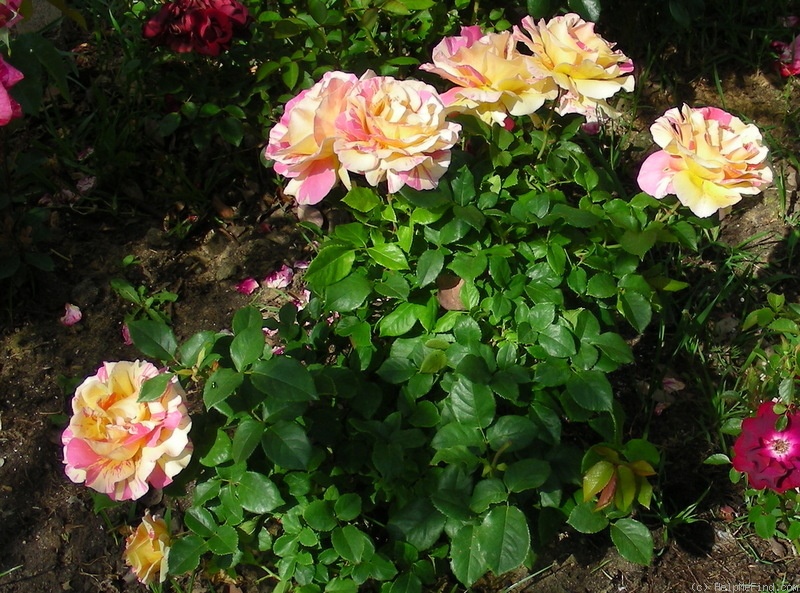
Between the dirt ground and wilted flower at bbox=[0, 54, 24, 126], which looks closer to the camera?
wilted flower at bbox=[0, 54, 24, 126]

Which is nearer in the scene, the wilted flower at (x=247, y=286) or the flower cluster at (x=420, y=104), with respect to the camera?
the flower cluster at (x=420, y=104)

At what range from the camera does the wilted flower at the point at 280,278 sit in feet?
7.52

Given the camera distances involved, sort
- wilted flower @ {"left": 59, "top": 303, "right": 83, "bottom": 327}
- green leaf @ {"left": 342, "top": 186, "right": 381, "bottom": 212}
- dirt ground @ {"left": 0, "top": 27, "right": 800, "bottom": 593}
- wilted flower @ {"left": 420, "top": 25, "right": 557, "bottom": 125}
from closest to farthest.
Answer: wilted flower @ {"left": 420, "top": 25, "right": 557, "bottom": 125} < green leaf @ {"left": 342, "top": 186, "right": 381, "bottom": 212} < dirt ground @ {"left": 0, "top": 27, "right": 800, "bottom": 593} < wilted flower @ {"left": 59, "top": 303, "right": 83, "bottom": 327}

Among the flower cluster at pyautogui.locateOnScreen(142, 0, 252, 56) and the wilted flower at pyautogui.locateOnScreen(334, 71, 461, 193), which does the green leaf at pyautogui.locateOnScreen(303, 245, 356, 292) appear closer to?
the wilted flower at pyautogui.locateOnScreen(334, 71, 461, 193)

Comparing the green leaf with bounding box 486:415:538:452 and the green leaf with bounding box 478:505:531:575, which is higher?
the green leaf with bounding box 486:415:538:452

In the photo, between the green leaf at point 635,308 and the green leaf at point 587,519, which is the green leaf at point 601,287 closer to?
the green leaf at point 635,308

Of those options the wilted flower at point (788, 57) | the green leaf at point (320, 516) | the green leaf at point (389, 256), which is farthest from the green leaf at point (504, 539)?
the wilted flower at point (788, 57)

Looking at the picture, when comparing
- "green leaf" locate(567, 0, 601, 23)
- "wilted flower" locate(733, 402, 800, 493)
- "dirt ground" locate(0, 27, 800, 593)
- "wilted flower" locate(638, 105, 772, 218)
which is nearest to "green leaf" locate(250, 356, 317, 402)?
"dirt ground" locate(0, 27, 800, 593)

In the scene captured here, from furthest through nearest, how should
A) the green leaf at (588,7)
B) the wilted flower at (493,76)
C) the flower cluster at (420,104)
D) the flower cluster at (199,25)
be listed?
the flower cluster at (199,25) < the green leaf at (588,7) < the wilted flower at (493,76) < the flower cluster at (420,104)

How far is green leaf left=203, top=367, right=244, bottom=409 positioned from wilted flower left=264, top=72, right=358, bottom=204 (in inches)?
12.8

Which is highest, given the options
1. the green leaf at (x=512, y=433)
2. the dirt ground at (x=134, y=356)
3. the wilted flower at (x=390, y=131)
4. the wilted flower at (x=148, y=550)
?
the wilted flower at (x=390, y=131)

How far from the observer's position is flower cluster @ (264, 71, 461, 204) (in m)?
1.28

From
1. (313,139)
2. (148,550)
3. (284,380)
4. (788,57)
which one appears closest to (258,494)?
(284,380)

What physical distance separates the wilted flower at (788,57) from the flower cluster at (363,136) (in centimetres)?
177
